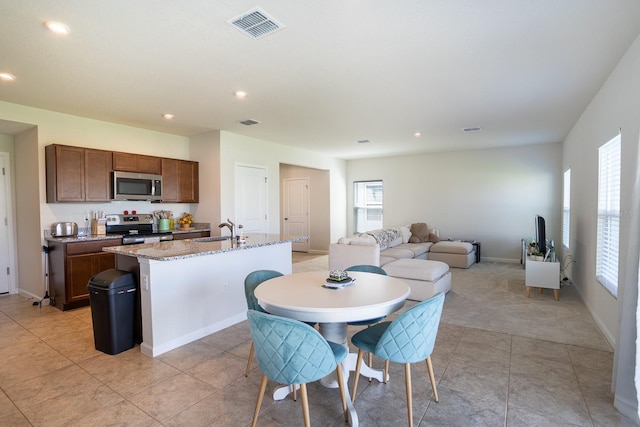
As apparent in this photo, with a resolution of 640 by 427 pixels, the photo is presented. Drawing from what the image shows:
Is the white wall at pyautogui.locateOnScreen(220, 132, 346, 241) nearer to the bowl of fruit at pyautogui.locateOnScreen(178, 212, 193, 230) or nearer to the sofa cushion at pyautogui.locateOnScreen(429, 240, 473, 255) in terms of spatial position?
the bowl of fruit at pyautogui.locateOnScreen(178, 212, 193, 230)

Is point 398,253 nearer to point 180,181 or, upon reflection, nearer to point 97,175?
point 180,181

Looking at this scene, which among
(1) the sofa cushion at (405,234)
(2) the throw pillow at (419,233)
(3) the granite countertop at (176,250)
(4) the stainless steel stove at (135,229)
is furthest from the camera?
(2) the throw pillow at (419,233)

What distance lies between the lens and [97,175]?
15.5 feet

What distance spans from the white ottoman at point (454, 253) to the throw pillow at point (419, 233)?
1.66 feet

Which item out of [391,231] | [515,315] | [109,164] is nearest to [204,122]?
[109,164]

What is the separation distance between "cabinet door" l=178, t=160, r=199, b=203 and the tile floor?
115 inches

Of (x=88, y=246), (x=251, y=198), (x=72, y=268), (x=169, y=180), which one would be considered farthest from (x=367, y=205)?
(x=72, y=268)

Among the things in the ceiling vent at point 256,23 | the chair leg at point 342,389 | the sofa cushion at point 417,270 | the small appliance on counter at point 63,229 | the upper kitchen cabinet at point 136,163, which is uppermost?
the ceiling vent at point 256,23

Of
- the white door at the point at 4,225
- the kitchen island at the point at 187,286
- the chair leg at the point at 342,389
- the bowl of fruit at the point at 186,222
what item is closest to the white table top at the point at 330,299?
the chair leg at the point at 342,389

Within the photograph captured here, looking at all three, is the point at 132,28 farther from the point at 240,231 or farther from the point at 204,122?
the point at 240,231

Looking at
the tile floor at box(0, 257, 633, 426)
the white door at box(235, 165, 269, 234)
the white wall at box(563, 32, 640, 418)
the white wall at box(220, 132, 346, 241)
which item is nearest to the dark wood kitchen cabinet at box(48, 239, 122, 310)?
the tile floor at box(0, 257, 633, 426)

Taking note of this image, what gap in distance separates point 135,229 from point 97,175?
0.97 meters

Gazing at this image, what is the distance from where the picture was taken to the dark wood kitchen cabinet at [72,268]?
4.18m

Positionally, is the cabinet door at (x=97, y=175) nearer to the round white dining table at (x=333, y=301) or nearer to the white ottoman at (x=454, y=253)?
the round white dining table at (x=333, y=301)
